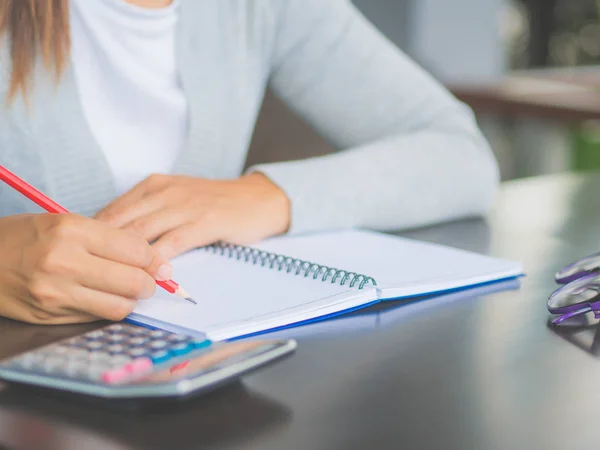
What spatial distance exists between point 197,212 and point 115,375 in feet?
1.08

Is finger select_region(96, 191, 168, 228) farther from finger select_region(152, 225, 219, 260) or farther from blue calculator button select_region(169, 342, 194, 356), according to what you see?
blue calculator button select_region(169, 342, 194, 356)

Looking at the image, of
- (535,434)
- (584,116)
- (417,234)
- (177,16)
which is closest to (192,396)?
(535,434)

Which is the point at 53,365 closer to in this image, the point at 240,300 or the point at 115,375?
the point at 115,375

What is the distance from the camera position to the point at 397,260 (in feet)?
2.27

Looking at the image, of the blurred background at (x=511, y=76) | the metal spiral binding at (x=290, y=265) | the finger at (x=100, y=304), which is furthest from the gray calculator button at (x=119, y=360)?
the blurred background at (x=511, y=76)

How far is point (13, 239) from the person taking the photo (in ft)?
1.83

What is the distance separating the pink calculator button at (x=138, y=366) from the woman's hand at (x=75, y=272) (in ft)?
0.42

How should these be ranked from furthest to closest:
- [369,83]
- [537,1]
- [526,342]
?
1. [537,1]
2. [369,83]
3. [526,342]

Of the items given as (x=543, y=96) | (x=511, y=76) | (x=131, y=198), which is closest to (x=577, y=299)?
(x=131, y=198)

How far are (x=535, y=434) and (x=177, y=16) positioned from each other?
72cm

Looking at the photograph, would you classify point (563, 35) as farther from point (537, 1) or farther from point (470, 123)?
point (470, 123)

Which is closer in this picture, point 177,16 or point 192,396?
point 192,396

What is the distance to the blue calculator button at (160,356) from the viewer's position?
0.42 meters

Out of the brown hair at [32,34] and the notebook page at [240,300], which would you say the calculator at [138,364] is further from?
the brown hair at [32,34]
